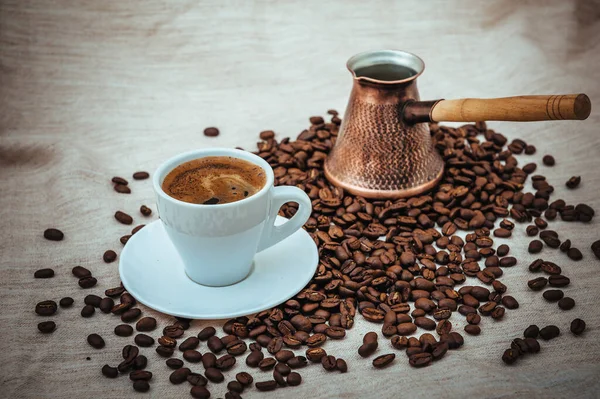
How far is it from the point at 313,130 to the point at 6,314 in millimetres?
954

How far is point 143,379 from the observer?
1196mm

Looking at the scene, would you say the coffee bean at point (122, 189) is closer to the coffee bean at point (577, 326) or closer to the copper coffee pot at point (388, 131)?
the copper coffee pot at point (388, 131)

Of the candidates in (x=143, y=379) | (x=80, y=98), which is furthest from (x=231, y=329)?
(x=80, y=98)

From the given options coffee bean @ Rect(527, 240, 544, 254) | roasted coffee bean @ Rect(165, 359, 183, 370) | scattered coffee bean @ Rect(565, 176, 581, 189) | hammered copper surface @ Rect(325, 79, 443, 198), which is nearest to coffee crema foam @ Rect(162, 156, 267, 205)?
roasted coffee bean @ Rect(165, 359, 183, 370)

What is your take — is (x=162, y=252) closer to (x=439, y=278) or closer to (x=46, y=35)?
(x=439, y=278)

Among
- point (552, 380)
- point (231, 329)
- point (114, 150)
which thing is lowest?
point (114, 150)

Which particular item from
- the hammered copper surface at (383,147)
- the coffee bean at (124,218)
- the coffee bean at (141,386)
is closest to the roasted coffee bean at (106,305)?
the coffee bean at (141,386)

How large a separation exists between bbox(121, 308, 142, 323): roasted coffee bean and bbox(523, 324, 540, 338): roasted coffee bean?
0.71 meters

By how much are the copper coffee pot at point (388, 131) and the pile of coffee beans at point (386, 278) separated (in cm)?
4

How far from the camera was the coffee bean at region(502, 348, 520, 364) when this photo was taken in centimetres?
123

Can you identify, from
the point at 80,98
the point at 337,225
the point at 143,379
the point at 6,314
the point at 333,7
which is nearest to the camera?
the point at 143,379

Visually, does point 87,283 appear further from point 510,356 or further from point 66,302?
point 510,356

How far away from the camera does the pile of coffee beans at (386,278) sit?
125 centimetres

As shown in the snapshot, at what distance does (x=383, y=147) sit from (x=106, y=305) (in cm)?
71
